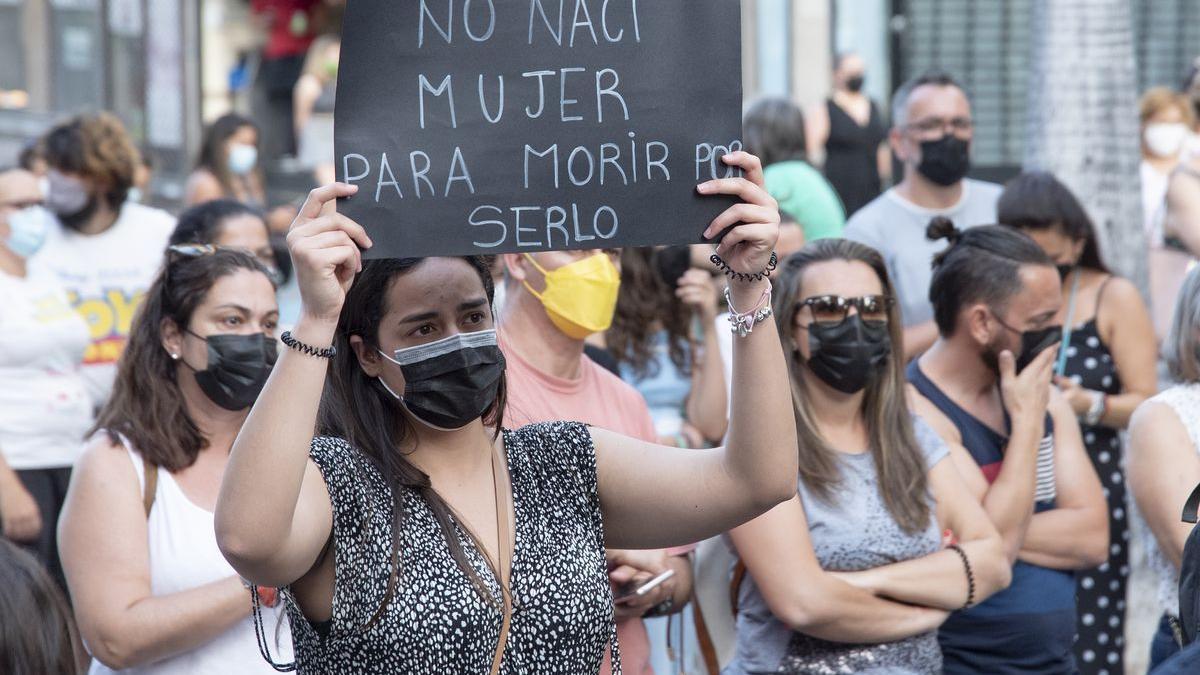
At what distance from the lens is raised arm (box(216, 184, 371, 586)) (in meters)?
2.53

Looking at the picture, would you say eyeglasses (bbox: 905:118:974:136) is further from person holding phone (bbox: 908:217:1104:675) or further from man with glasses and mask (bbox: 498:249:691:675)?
man with glasses and mask (bbox: 498:249:691:675)

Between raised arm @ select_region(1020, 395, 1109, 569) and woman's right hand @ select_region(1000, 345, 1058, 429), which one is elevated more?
woman's right hand @ select_region(1000, 345, 1058, 429)

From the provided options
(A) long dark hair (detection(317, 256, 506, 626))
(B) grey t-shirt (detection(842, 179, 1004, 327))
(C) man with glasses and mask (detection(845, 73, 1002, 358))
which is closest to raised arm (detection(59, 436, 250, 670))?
(A) long dark hair (detection(317, 256, 506, 626))

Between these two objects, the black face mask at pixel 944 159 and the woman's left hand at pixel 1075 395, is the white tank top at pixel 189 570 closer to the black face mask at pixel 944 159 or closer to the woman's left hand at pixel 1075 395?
the woman's left hand at pixel 1075 395

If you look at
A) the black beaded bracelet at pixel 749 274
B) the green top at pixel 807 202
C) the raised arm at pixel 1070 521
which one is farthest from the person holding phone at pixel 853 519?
the green top at pixel 807 202

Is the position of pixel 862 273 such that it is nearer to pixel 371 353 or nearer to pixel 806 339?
pixel 806 339

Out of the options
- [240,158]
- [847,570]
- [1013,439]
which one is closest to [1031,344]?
[1013,439]

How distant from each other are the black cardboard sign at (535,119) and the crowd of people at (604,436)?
3.9 inches

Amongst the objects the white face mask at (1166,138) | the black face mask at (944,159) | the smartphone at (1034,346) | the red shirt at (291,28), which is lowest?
the smartphone at (1034,346)

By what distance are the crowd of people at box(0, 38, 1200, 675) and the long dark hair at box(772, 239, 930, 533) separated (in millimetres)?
11

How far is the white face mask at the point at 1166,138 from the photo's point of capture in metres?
9.77

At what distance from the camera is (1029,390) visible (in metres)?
4.74

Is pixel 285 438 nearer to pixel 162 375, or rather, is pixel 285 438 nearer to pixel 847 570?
pixel 162 375

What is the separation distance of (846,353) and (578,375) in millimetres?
756
